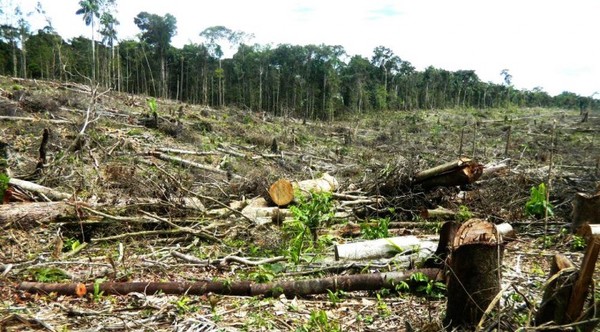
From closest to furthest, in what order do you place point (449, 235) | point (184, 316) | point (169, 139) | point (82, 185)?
point (184, 316), point (449, 235), point (82, 185), point (169, 139)

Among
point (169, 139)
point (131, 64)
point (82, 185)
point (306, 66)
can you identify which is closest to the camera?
point (82, 185)

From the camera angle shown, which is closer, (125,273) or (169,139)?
(125,273)

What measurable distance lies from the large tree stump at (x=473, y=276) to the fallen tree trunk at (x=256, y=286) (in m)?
1.02

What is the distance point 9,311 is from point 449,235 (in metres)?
4.17

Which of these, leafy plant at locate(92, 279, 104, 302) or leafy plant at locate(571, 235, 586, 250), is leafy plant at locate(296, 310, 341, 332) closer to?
leafy plant at locate(92, 279, 104, 302)

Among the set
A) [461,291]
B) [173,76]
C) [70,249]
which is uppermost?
[173,76]

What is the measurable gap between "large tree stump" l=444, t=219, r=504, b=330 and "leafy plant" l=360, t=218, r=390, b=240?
8.64 ft

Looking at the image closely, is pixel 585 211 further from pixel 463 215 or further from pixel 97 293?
pixel 97 293

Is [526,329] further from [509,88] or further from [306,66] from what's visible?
[509,88]

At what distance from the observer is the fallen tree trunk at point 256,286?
4078mm

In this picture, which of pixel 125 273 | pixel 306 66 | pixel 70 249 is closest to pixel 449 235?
pixel 125 273

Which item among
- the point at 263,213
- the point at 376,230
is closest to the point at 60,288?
the point at 263,213

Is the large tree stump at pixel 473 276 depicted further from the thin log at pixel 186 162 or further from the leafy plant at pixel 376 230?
the thin log at pixel 186 162

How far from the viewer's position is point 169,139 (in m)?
16.8
